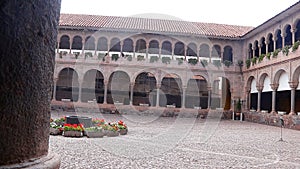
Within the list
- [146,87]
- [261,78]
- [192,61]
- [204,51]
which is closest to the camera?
[261,78]

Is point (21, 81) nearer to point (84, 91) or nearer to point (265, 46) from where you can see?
point (265, 46)

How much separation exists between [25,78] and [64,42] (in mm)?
29165

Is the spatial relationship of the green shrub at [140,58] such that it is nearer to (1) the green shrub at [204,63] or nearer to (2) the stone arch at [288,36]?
(1) the green shrub at [204,63]

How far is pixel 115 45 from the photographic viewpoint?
2853cm

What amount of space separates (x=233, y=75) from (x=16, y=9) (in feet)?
89.2

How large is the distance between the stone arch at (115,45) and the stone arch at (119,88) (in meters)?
2.53

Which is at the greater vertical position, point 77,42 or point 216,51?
point 77,42

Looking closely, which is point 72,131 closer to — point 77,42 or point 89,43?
point 89,43

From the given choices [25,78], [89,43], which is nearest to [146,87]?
Result: [89,43]

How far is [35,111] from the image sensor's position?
147cm

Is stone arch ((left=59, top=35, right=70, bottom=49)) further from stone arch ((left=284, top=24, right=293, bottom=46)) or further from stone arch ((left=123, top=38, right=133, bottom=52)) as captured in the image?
stone arch ((left=284, top=24, right=293, bottom=46))

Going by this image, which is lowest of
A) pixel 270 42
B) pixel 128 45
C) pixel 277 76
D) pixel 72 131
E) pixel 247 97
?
pixel 72 131

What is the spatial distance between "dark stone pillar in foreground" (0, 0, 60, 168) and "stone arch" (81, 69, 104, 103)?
28.3 m

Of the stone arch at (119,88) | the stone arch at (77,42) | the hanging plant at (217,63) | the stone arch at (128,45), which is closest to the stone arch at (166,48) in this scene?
the stone arch at (128,45)
